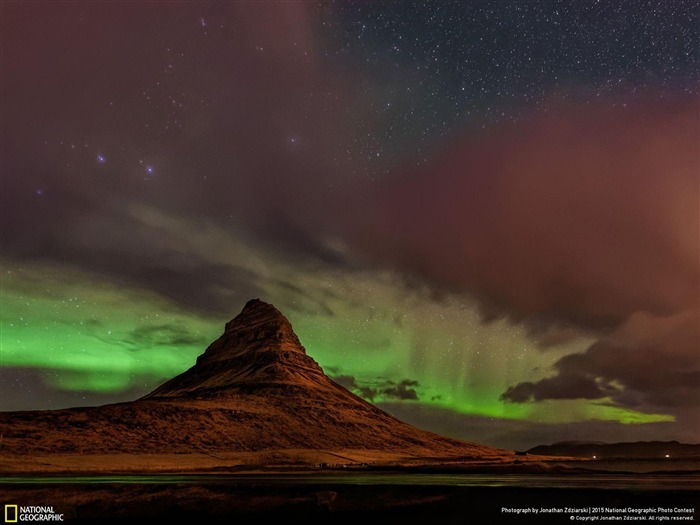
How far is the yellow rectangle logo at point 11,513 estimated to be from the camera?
3384cm

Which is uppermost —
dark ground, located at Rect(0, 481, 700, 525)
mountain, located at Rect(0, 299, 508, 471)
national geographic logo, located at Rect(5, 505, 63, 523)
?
national geographic logo, located at Rect(5, 505, 63, 523)

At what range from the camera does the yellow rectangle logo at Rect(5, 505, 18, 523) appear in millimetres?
33844

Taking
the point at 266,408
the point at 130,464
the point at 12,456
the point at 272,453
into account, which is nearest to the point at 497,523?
the point at 130,464

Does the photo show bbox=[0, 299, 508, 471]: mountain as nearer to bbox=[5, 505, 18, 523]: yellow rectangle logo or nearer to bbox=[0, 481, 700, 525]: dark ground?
bbox=[5, 505, 18, 523]: yellow rectangle logo

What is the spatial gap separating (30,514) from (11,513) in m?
1.45

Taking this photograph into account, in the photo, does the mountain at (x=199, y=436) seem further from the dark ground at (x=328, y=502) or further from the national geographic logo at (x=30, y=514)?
the dark ground at (x=328, y=502)

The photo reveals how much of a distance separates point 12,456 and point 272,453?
62.8 meters

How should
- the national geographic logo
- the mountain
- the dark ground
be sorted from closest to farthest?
the dark ground
the national geographic logo
the mountain

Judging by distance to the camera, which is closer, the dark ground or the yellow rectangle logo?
the dark ground

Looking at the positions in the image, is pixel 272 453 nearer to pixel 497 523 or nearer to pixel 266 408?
pixel 266 408

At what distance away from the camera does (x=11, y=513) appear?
118 feet

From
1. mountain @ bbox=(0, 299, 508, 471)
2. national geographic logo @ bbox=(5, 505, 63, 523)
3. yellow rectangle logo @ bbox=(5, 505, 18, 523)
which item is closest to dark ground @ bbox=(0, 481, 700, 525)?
national geographic logo @ bbox=(5, 505, 63, 523)

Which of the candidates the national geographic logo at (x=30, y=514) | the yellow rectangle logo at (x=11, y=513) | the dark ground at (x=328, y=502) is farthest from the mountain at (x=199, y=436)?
the dark ground at (x=328, y=502)

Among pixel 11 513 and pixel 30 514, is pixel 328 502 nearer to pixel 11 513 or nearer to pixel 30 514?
pixel 30 514
